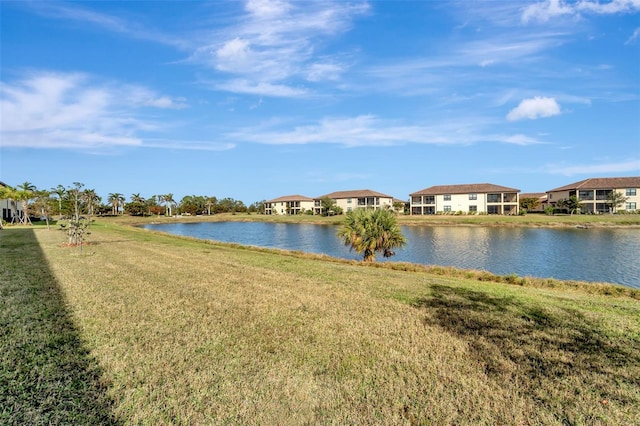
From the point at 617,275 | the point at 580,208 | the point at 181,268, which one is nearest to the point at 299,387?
the point at 181,268

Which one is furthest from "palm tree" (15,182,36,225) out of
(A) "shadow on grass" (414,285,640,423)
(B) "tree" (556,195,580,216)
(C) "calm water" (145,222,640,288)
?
(B) "tree" (556,195,580,216)

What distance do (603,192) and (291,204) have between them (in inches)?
3202

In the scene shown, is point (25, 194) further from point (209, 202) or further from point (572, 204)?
point (572, 204)

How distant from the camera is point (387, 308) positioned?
24.4ft

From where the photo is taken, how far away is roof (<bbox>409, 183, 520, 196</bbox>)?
79000 mm

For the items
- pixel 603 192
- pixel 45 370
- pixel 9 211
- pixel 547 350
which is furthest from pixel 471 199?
pixel 9 211

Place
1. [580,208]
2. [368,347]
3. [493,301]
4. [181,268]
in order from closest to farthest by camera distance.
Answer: [368,347], [493,301], [181,268], [580,208]

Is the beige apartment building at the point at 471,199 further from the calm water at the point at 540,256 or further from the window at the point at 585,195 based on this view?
the calm water at the point at 540,256

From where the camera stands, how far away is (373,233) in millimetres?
18797

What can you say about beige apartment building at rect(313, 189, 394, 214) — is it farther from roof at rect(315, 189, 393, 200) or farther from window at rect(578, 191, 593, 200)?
window at rect(578, 191, 593, 200)

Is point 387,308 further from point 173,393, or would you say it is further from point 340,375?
point 173,393

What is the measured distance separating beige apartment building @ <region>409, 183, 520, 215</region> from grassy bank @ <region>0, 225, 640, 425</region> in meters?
77.6

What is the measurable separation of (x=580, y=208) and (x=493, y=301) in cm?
8407

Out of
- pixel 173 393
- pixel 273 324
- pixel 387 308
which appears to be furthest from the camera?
pixel 387 308
